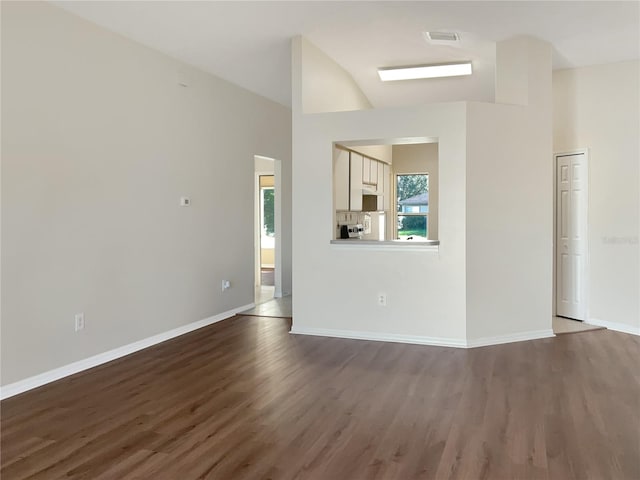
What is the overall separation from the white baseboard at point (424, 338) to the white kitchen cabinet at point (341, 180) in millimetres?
1333

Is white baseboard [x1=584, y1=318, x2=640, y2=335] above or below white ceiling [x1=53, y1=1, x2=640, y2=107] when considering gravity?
below

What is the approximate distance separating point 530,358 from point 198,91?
13.9 feet

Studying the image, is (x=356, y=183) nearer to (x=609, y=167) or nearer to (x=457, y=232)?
(x=457, y=232)

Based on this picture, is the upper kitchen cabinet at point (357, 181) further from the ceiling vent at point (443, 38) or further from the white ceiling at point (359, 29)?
the ceiling vent at point (443, 38)

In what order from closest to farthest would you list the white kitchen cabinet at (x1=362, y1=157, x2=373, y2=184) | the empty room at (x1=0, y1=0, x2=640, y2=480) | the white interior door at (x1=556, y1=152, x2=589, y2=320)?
the empty room at (x1=0, y1=0, x2=640, y2=480), the white interior door at (x1=556, y1=152, x2=589, y2=320), the white kitchen cabinet at (x1=362, y1=157, x2=373, y2=184)

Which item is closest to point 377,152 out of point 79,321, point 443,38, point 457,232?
point 443,38

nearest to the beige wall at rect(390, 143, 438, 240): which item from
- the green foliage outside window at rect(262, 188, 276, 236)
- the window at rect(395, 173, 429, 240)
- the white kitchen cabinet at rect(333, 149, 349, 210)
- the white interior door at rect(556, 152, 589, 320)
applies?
the window at rect(395, 173, 429, 240)

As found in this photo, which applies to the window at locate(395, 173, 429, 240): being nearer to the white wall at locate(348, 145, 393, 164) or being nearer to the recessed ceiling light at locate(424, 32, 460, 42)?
the white wall at locate(348, 145, 393, 164)

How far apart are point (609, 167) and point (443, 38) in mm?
2306

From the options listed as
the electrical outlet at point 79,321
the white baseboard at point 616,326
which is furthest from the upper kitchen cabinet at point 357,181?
the white baseboard at point 616,326

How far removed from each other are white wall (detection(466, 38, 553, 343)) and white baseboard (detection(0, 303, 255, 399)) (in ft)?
9.40

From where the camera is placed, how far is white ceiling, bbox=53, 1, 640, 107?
384 centimetres

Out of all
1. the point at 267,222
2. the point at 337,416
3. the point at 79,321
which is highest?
the point at 267,222

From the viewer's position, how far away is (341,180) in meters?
5.34
